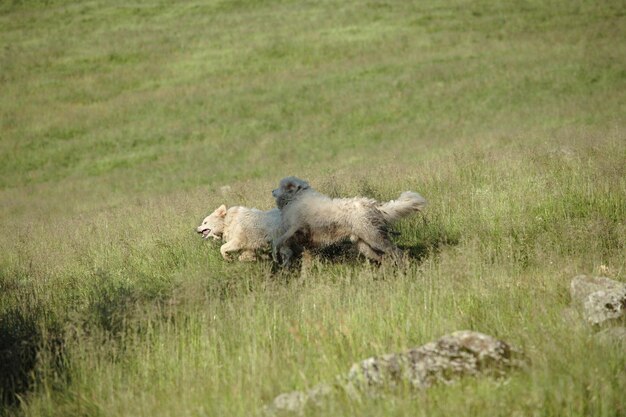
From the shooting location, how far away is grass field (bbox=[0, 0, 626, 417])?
17.4 feet

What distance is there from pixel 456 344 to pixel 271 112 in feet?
80.9

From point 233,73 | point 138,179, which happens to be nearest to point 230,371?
point 138,179

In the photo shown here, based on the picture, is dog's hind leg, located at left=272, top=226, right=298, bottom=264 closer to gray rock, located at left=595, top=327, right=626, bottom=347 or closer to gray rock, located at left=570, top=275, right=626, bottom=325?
gray rock, located at left=570, top=275, right=626, bottom=325

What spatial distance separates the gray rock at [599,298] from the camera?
18.0ft

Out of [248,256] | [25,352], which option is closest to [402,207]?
[248,256]

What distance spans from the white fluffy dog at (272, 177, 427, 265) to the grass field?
30 centimetres

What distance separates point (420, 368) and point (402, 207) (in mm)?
3421

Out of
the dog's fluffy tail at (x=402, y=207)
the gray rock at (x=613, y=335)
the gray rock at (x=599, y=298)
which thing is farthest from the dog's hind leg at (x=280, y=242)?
the gray rock at (x=613, y=335)

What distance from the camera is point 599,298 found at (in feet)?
18.5

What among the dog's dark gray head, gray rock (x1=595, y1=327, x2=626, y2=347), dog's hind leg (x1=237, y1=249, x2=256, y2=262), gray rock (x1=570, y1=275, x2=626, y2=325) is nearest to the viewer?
gray rock (x1=595, y1=327, x2=626, y2=347)

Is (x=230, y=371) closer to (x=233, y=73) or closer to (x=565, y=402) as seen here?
(x=565, y=402)

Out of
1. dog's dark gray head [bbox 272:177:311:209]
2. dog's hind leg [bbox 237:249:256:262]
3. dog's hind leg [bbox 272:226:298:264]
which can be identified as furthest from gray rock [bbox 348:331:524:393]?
dog's hind leg [bbox 237:249:256:262]

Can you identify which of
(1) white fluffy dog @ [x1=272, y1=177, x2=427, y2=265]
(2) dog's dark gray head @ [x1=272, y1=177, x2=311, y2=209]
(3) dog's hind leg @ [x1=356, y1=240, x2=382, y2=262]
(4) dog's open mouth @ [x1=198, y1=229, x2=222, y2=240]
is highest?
(2) dog's dark gray head @ [x1=272, y1=177, x2=311, y2=209]

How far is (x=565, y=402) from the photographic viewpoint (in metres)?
4.27
